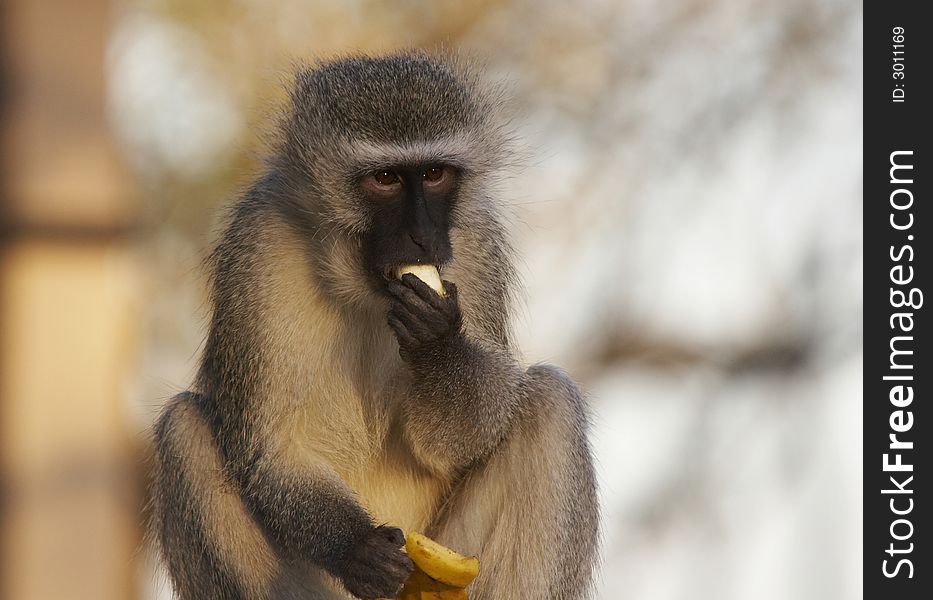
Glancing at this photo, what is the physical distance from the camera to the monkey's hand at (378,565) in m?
4.75

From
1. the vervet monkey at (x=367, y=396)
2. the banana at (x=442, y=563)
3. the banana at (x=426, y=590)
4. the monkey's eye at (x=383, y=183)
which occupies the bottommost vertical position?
the banana at (x=426, y=590)

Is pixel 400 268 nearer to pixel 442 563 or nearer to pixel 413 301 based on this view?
pixel 413 301

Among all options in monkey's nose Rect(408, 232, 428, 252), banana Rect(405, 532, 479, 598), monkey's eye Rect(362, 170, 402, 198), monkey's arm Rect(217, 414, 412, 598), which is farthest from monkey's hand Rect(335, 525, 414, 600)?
monkey's eye Rect(362, 170, 402, 198)

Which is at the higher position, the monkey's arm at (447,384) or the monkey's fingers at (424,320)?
the monkey's fingers at (424,320)

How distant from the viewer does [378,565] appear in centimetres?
479

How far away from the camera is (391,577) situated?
4.75 m

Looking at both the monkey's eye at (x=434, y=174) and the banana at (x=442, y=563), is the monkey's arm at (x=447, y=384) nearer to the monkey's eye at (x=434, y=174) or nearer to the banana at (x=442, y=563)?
the monkey's eye at (x=434, y=174)

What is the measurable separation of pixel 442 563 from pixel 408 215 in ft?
4.58

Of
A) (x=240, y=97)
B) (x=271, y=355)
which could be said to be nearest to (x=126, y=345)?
(x=271, y=355)

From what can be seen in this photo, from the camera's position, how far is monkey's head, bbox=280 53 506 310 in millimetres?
5066

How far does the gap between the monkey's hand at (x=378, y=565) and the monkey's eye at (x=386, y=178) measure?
4.69ft

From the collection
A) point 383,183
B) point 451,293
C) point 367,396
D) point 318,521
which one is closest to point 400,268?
point 451,293

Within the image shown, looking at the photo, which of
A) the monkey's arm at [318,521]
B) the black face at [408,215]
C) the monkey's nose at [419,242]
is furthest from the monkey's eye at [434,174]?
the monkey's arm at [318,521]

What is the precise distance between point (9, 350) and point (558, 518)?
2394 millimetres
